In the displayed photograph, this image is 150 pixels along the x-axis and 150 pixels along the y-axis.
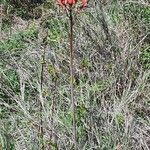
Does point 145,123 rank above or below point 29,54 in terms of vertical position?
below

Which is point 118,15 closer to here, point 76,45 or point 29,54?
point 76,45

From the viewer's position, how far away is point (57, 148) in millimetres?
2545

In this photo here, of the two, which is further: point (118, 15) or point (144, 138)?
point (118, 15)

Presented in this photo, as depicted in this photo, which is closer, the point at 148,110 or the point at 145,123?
the point at 145,123

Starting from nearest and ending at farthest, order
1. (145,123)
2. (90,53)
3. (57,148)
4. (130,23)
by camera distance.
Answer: (57,148)
(145,123)
(90,53)
(130,23)

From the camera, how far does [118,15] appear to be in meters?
4.59

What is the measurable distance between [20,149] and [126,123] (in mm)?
664

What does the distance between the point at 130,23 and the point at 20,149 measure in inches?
87.3

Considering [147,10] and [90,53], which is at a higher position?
[147,10]

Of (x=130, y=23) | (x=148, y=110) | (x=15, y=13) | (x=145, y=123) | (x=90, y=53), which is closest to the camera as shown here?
(x=145, y=123)

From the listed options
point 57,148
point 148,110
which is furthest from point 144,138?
point 57,148

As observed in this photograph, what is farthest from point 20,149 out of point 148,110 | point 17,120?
point 148,110

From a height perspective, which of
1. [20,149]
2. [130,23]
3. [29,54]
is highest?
[130,23]

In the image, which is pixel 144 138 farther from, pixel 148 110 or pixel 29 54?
pixel 29 54
